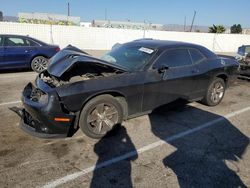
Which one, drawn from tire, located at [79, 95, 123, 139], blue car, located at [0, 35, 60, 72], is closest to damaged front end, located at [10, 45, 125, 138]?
tire, located at [79, 95, 123, 139]

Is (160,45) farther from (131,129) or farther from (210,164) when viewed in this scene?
(210,164)

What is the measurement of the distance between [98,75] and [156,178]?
2.14 metres

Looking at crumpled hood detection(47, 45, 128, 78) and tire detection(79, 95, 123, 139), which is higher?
crumpled hood detection(47, 45, 128, 78)

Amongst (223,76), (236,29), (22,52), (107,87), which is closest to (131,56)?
(107,87)

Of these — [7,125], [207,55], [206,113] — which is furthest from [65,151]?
[207,55]

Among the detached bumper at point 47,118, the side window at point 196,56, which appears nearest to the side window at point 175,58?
the side window at point 196,56

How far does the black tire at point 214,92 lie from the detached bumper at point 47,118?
3.54 m

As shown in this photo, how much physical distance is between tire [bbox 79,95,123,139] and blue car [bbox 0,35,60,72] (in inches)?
226

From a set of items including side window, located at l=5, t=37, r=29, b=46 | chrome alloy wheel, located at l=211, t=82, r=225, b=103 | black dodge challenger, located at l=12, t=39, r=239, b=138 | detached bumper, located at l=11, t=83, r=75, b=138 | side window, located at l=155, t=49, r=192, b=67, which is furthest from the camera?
side window, located at l=5, t=37, r=29, b=46

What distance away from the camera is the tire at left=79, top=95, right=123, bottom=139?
4.35 metres

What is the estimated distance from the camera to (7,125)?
4996 mm

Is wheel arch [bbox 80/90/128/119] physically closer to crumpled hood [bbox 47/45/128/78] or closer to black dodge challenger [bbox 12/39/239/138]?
black dodge challenger [bbox 12/39/239/138]

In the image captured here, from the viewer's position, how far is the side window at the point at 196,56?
597 centimetres

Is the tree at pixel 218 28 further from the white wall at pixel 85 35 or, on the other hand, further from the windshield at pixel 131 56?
the windshield at pixel 131 56
